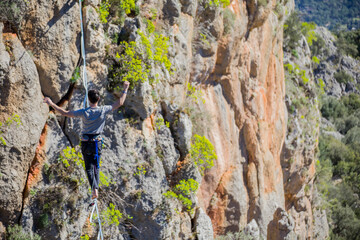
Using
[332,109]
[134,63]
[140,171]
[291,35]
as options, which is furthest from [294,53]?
[332,109]

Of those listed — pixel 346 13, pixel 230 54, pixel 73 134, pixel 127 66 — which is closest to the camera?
pixel 73 134

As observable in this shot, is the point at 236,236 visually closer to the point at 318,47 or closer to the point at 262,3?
the point at 262,3

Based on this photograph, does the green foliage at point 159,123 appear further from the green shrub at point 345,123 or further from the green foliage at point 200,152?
the green shrub at point 345,123

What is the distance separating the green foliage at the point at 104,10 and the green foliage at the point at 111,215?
4048 millimetres

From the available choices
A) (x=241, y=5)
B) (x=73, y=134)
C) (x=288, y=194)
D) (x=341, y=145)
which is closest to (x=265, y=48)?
(x=241, y=5)

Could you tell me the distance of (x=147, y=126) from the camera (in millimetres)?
10016

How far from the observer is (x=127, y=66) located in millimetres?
9508

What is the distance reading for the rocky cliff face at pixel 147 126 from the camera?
7.87 m

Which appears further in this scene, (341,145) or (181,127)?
(341,145)

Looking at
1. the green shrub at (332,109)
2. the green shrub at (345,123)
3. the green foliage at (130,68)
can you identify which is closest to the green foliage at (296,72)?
the green foliage at (130,68)

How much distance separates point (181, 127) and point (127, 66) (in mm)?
2151

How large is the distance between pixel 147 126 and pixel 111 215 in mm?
2200

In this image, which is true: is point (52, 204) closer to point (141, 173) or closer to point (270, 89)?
point (141, 173)

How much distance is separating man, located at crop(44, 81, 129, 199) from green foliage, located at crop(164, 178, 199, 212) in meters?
3.50
